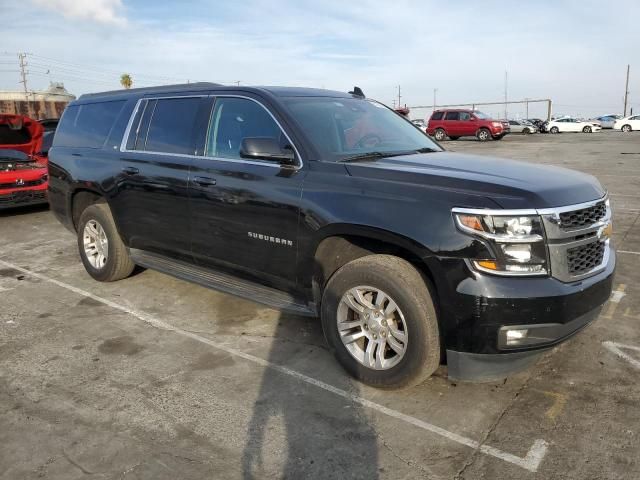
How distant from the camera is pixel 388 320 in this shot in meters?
3.43

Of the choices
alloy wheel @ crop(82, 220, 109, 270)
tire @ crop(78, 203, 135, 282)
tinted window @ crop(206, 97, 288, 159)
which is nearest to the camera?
tinted window @ crop(206, 97, 288, 159)

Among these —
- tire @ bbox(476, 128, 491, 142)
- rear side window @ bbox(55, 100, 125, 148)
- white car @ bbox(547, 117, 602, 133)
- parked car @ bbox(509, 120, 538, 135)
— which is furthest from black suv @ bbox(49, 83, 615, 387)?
white car @ bbox(547, 117, 602, 133)

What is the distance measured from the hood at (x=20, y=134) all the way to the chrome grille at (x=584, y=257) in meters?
11.3

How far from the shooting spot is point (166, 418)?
3.24 m

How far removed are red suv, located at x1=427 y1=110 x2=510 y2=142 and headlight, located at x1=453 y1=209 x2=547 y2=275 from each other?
3103 cm

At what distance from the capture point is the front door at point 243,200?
12.7 feet

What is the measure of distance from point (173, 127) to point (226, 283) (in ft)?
4.87

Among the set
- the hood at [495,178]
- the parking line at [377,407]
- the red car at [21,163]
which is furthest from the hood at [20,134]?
the hood at [495,178]

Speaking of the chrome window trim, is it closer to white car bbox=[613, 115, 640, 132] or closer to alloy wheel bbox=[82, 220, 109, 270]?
alloy wheel bbox=[82, 220, 109, 270]

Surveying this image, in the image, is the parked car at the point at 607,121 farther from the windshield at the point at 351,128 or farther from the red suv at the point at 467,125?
the windshield at the point at 351,128

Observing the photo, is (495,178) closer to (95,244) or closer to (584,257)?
(584,257)

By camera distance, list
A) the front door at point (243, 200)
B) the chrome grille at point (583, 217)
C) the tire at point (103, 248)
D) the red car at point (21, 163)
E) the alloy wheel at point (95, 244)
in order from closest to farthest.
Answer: the chrome grille at point (583, 217) → the front door at point (243, 200) → the tire at point (103, 248) → the alloy wheel at point (95, 244) → the red car at point (21, 163)

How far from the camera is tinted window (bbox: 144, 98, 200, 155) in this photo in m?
4.64

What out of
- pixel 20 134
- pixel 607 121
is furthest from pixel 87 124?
pixel 607 121
